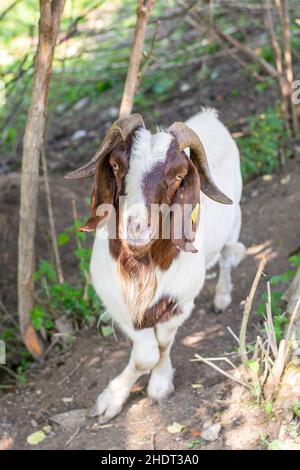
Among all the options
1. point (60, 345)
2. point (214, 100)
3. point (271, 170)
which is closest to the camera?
point (60, 345)

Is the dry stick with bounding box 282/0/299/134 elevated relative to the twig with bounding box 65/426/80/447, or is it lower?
elevated

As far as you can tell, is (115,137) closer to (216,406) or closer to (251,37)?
(216,406)

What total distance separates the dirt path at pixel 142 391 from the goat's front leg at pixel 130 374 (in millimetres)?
78

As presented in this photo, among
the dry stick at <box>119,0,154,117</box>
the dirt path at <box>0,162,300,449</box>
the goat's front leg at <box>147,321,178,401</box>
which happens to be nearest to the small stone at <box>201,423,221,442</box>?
the dirt path at <box>0,162,300,449</box>

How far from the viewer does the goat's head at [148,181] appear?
4.01 meters

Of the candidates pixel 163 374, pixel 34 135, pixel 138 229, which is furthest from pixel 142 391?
pixel 34 135

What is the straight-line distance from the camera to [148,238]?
13.0 feet

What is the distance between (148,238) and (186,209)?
1.08 feet

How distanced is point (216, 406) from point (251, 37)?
6.39 m

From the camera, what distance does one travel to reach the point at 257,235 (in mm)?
6934

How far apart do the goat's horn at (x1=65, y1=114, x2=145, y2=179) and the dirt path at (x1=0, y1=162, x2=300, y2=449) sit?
5.21ft

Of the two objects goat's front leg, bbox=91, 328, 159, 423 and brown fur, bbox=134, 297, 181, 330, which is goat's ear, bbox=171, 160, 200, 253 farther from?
goat's front leg, bbox=91, 328, 159, 423

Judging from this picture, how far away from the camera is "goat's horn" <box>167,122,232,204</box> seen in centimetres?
420
